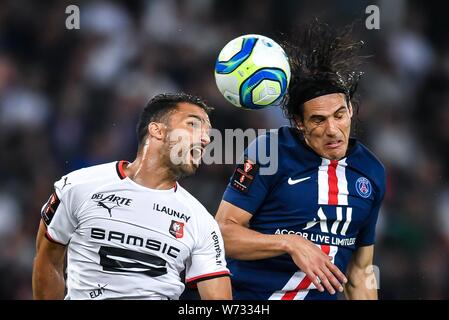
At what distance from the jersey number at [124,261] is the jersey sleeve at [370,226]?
142 centimetres

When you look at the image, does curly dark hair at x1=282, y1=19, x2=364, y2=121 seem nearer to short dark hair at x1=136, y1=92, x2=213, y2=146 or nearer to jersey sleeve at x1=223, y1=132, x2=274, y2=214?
jersey sleeve at x1=223, y1=132, x2=274, y2=214

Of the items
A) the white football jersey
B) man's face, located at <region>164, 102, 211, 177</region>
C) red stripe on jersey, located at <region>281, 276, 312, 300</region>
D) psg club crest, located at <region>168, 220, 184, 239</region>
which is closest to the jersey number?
the white football jersey

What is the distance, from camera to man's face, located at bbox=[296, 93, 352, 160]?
511cm

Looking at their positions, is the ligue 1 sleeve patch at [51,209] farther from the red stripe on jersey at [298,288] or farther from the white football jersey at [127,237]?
the red stripe on jersey at [298,288]

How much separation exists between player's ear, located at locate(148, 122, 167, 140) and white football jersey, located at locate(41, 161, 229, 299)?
0.89 feet

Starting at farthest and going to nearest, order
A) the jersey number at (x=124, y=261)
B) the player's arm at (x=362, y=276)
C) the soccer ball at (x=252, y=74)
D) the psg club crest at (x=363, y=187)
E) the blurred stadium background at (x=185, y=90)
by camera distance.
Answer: the blurred stadium background at (x=185, y=90) < the player's arm at (x=362, y=276) < the psg club crest at (x=363, y=187) < the soccer ball at (x=252, y=74) < the jersey number at (x=124, y=261)

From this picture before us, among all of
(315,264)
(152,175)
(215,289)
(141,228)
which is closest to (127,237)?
(141,228)

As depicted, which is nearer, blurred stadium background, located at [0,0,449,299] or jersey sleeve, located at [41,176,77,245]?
jersey sleeve, located at [41,176,77,245]

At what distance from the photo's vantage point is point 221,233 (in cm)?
505

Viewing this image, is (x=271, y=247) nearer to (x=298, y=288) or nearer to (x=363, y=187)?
(x=298, y=288)

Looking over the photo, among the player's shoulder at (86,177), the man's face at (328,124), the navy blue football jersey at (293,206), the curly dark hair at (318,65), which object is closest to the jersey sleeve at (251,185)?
the navy blue football jersey at (293,206)

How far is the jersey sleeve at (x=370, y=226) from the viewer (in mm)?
5410

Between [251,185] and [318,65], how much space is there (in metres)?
0.87

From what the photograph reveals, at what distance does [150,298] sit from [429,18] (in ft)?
24.8
